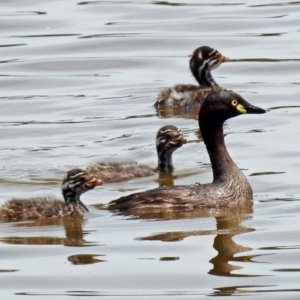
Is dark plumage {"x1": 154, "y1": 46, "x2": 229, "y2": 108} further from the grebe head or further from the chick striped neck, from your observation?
the grebe head

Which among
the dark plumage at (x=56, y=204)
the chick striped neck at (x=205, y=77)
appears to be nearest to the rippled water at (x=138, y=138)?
the dark plumage at (x=56, y=204)

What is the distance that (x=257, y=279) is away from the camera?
1024cm

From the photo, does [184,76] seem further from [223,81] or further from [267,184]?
[267,184]

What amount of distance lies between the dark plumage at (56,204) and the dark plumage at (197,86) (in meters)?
5.81

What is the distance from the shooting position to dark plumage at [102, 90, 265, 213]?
12.8 meters

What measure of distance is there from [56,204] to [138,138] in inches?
156

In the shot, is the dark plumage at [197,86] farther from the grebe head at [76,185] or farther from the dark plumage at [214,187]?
the grebe head at [76,185]

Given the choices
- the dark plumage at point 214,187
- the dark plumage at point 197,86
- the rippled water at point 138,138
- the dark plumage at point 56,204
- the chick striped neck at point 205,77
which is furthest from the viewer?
the chick striped neck at point 205,77

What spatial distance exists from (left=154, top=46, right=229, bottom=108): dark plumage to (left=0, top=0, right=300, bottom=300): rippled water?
29 cm

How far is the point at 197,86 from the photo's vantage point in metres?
19.2

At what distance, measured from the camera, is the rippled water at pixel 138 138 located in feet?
34.3

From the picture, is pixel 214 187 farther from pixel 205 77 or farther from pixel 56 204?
pixel 205 77

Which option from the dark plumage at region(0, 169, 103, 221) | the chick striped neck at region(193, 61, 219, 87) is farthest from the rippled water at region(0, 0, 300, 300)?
the chick striped neck at region(193, 61, 219, 87)

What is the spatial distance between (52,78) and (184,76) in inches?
84.1
